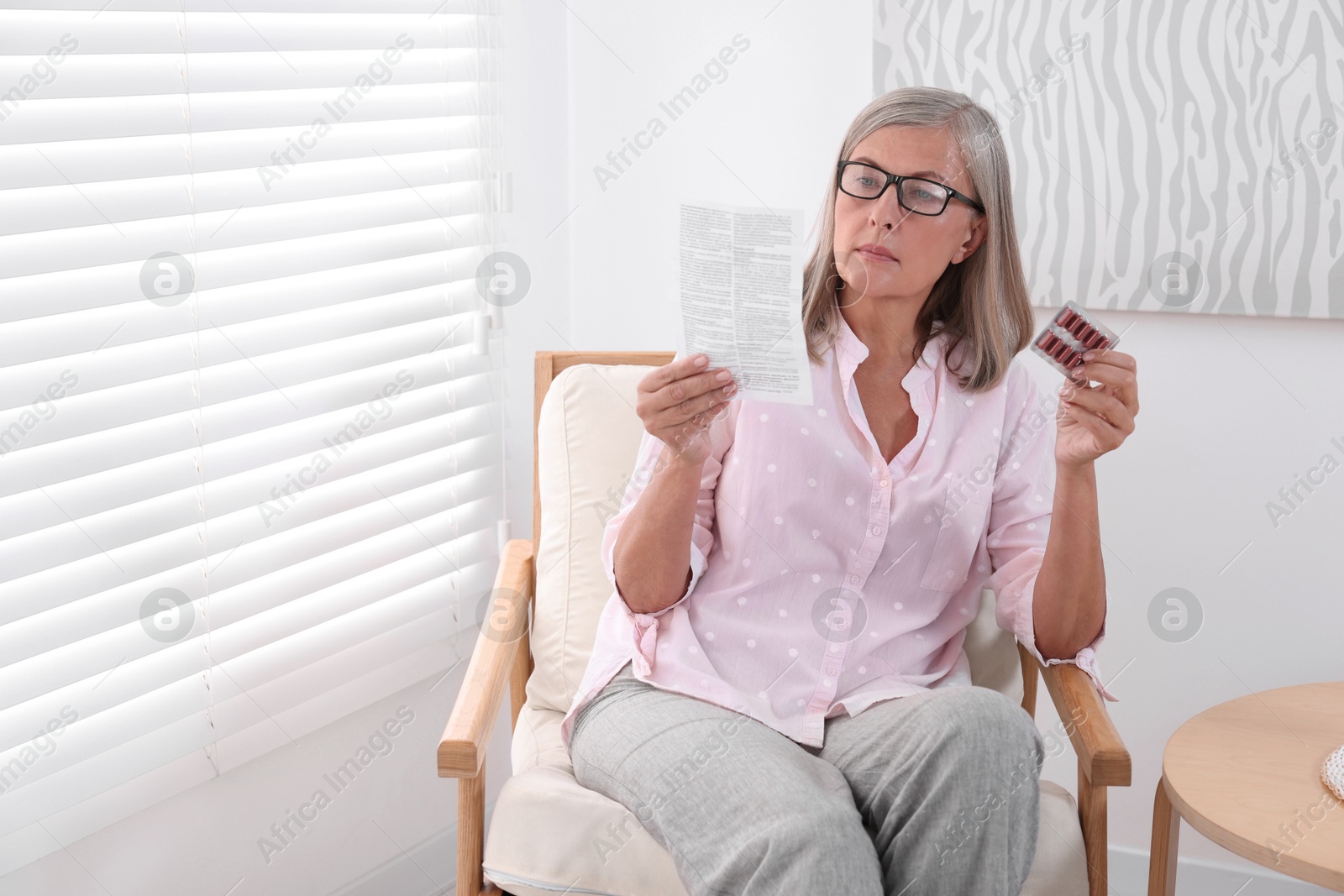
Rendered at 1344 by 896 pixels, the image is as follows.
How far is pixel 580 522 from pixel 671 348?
2.16 ft

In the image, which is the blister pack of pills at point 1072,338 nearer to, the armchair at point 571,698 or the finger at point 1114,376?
the finger at point 1114,376

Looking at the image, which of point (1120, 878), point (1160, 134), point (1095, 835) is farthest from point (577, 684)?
point (1160, 134)

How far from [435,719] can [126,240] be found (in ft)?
3.30

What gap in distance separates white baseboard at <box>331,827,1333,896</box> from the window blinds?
34 cm

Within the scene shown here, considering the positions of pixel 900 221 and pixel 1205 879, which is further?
pixel 1205 879

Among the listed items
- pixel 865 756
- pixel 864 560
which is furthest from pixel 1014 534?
pixel 865 756

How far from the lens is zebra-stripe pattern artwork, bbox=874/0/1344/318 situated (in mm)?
1736

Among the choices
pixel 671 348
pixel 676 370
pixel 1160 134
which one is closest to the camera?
pixel 676 370

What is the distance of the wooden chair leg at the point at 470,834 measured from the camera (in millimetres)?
1314

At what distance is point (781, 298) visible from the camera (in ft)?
3.82

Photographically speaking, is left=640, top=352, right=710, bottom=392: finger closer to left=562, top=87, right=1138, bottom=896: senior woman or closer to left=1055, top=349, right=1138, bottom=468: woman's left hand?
left=562, top=87, right=1138, bottom=896: senior woman

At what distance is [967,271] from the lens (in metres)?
1.54

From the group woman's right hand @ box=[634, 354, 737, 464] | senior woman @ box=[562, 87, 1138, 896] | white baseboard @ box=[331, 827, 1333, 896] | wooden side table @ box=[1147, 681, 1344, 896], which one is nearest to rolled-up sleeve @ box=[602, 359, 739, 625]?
senior woman @ box=[562, 87, 1138, 896]

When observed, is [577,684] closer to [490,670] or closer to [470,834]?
[490,670]
